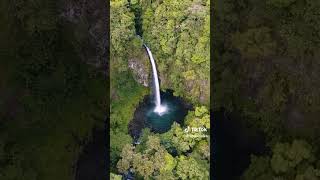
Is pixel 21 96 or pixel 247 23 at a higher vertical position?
pixel 247 23

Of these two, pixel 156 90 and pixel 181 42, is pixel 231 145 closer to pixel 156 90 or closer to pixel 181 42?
pixel 156 90

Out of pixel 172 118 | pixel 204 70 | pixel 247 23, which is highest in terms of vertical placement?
pixel 247 23

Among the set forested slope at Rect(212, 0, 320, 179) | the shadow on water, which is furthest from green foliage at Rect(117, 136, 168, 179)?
forested slope at Rect(212, 0, 320, 179)

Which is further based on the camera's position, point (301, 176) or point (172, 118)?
point (172, 118)

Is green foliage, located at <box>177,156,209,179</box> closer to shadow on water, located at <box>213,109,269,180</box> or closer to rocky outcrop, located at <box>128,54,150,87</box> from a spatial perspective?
shadow on water, located at <box>213,109,269,180</box>

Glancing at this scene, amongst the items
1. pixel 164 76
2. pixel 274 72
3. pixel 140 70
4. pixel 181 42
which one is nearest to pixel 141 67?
pixel 140 70

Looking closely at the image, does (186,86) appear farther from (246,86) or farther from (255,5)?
(255,5)

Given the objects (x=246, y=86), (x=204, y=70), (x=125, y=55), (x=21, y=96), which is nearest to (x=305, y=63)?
(x=246, y=86)
